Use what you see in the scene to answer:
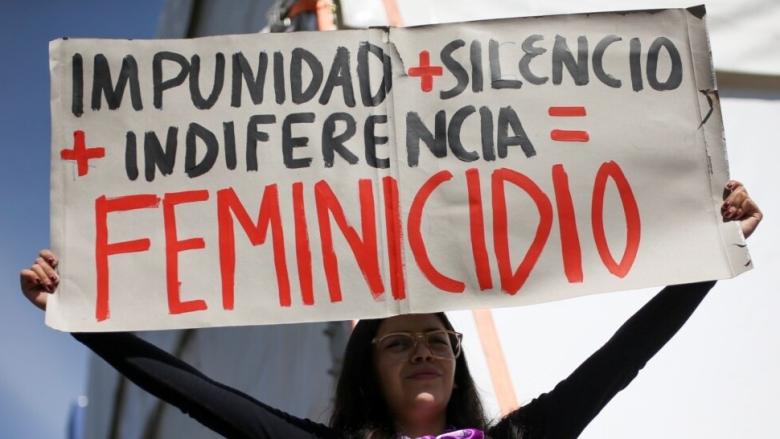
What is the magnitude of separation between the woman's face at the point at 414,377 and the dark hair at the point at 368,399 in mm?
17

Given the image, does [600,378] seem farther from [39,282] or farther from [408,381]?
[39,282]

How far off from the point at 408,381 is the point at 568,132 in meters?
0.36

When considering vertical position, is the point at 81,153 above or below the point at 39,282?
above

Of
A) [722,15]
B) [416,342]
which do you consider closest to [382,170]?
[416,342]

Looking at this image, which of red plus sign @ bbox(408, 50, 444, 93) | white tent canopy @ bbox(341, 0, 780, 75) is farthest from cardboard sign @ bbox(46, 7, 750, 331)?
white tent canopy @ bbox(341, 0, 780, 75)

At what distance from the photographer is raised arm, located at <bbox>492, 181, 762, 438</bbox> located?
1.28 metres

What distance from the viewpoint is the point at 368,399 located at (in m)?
1.35

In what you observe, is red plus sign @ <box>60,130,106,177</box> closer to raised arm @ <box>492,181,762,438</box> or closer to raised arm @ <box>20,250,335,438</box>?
raised arm @ <box>20,250,335,438</box>

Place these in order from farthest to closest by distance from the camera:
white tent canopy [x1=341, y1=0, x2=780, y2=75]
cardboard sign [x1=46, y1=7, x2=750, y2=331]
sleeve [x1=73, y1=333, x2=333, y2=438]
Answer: white tent canopy [x1=341, y1=0, x2=780, y2=75] → cardboard sign [x1=46, y1=7, x2=750, y2=331] → sleeve [x1=73, y1=333, x2=333, y2=438]

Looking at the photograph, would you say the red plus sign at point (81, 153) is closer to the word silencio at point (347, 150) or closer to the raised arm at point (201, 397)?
the word silencio at point (347, 150)

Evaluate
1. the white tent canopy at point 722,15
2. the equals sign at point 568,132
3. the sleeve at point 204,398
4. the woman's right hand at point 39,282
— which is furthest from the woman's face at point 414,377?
the white tent canopy at point 722,15

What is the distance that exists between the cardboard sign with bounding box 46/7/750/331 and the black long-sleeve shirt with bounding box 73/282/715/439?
0.04 metres

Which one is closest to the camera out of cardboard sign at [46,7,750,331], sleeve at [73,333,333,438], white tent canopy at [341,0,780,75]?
sleeve at [73,333,333,438]

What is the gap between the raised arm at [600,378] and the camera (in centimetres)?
128
